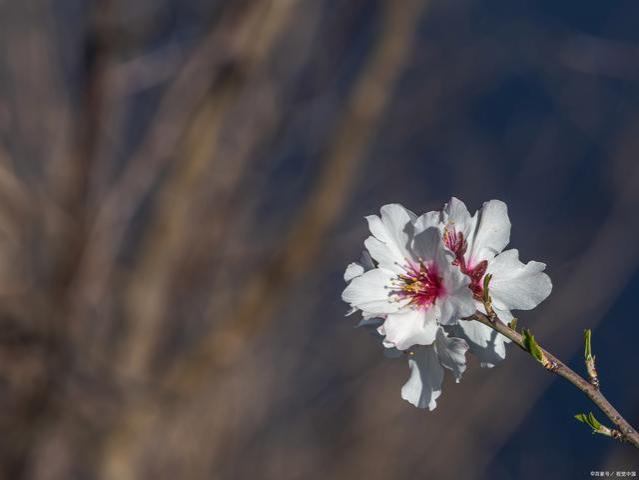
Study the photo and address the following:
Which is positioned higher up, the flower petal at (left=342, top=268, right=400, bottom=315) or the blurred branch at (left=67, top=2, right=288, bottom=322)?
the blurred branch at (left=67, top=2, right=288, bottom=322)

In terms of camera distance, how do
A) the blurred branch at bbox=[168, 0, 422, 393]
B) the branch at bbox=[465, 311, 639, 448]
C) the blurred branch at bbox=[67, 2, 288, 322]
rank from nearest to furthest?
the branch at bbox=[465, 311, 639, 448], the blurred branch at bbox=[67, 2, 288, 322], the blurred branch at bbox=[168, 0, 422, 393]

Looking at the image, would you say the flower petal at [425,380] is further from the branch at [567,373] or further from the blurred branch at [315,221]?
the blurred branch at [315,221]

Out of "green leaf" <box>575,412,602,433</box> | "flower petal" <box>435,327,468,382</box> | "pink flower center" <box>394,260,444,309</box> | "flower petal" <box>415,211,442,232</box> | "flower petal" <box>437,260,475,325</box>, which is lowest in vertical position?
"green leaf" <box>575,412,602,433</box>

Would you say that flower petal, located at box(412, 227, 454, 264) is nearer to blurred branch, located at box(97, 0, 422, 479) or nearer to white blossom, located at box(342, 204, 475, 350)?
white blossom, located at box(342, 204, 475, 350)

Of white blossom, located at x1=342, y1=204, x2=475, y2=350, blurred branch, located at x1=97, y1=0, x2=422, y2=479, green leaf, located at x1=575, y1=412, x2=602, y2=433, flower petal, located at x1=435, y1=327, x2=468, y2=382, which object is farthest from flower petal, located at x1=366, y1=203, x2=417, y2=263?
blurred branch, located at x1=97, y1=0, x2=422, y2=479

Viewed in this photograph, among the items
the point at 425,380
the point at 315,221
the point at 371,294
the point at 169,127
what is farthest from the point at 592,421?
the point at 169,127

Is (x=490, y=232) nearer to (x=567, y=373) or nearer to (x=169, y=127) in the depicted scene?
(x=567, y=373)
